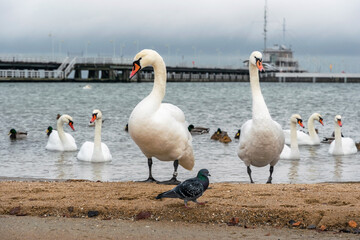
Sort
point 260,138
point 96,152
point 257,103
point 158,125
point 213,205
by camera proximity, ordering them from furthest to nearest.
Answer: point 96,152 < point 257,103 < point 260,138 < point 158,125 < point 213,205

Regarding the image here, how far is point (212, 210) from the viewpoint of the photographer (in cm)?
639

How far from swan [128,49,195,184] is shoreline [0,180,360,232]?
724 mm

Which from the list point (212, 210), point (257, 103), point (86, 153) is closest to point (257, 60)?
point (257, 103)

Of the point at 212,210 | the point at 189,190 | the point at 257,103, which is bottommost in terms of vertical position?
the point at 212,210

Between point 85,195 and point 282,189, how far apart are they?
8.24ft

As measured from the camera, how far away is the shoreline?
20.3 ft

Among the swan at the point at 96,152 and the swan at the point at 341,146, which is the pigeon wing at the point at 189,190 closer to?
the swan at the point at 96,152

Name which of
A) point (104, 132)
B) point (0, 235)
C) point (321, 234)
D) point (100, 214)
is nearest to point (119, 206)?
point (100, 214)

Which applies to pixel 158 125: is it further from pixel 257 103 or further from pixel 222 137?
pixel 222 137

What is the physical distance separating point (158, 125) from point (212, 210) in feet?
6.94

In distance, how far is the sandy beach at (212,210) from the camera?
6.00 meters

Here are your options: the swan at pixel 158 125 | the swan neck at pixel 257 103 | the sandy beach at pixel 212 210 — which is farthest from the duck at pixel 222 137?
the sandy beach at pixel 212 210

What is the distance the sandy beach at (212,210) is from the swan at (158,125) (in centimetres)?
86

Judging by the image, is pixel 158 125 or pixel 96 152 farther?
pixel 96 152
